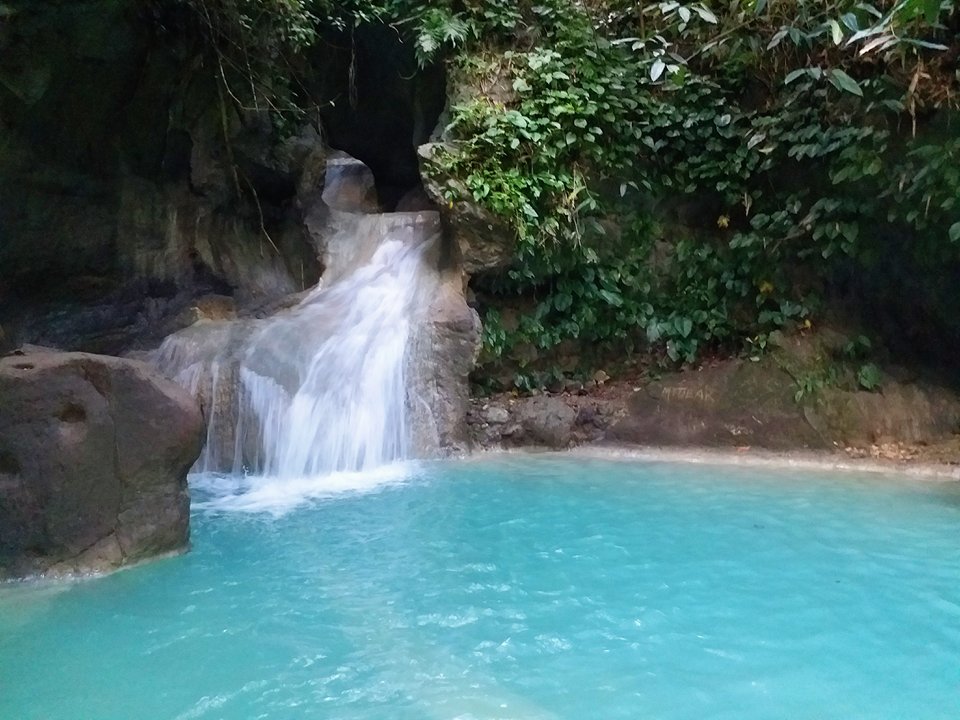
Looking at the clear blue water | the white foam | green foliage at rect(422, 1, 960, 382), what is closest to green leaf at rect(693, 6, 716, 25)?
green foliage at rect(422, 1, 960, 382)

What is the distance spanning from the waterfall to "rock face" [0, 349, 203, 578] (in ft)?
7.76

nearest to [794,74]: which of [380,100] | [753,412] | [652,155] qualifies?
[652,155]

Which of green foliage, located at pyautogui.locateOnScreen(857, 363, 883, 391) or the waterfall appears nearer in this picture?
the waterfall

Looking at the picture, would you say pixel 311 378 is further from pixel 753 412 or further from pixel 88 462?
pixel 753 412

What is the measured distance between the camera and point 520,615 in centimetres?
385

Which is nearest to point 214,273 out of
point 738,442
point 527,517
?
point 527,517

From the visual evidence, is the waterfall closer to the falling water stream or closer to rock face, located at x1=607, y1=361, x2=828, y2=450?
the falling water stream

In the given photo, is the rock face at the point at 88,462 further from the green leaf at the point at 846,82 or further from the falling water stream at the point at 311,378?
the green leaf at the point at 846,82

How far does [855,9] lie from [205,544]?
22.8ft

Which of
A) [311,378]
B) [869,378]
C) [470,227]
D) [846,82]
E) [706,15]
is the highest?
[706,15]

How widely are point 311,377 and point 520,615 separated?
4533 mm

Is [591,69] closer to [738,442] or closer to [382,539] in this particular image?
[738,442]

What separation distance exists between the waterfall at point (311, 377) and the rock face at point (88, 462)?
236 centimetres

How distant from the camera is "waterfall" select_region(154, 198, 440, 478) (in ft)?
23.7
